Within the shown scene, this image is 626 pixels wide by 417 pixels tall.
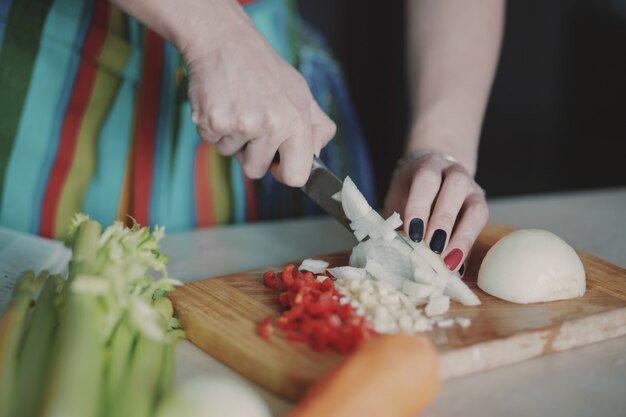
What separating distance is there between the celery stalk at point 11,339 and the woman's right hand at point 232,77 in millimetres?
367

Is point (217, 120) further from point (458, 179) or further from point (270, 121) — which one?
point (458, 179)

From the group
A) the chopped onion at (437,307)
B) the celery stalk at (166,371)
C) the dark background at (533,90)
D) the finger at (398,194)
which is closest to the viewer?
the celery stalk at (166,371)

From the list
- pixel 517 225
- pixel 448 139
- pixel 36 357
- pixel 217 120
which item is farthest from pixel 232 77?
pixel 517 225

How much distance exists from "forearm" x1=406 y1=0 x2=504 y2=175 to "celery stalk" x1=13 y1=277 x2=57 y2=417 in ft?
2.80

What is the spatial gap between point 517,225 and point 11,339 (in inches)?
47.6

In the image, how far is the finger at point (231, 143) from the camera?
116 centimetres

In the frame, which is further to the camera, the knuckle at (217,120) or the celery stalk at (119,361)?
the knuckle at (217,120)

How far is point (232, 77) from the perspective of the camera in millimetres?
1097

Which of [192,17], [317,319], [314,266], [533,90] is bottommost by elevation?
[317,319]

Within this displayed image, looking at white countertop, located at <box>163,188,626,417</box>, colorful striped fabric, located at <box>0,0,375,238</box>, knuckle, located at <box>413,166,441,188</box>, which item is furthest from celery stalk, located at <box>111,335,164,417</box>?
colorful striped fabric, located at <box>0,0,375,238</box>

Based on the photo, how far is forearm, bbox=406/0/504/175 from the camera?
5.08 ft

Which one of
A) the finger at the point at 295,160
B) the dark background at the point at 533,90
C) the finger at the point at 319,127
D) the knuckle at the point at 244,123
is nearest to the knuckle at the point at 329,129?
the finger at the point at 319,127

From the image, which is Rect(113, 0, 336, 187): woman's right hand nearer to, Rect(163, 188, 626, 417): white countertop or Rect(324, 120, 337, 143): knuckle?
Rect(324, 120, 337, 143): knuckle

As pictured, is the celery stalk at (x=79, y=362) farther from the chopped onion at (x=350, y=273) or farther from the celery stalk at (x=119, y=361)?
the chopped onion at (x=350, y=273)
